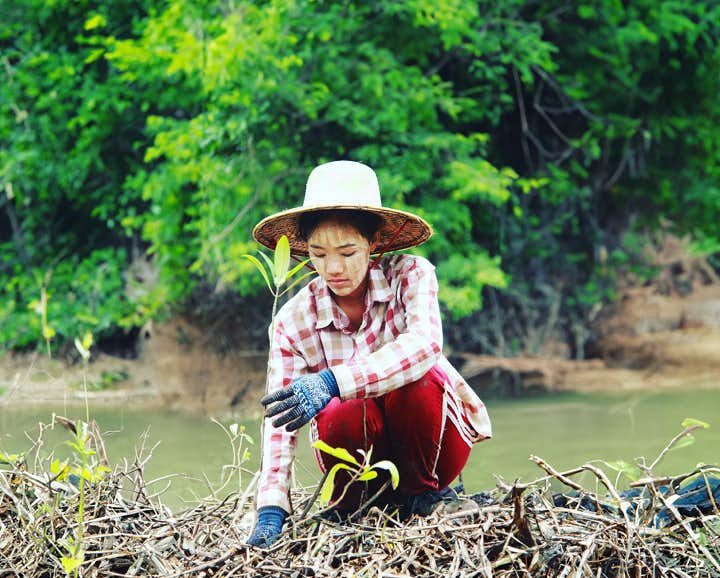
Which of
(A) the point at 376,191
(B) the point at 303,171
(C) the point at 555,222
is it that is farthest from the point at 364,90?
(A) the point at 376,191

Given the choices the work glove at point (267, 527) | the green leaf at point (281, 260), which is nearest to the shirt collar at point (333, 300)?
the green leaf at point (281, 260)

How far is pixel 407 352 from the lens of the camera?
256cm

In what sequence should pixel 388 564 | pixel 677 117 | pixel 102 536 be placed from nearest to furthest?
pixel 388 564, pixel 102 536, pixel 677 117

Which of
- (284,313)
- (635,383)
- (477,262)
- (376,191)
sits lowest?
(635,383)

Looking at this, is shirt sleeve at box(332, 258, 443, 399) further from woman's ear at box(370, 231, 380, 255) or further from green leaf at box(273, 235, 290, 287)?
green leaf at box(273, 235, 290, 287)

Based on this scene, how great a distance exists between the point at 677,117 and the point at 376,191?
7.50 metres

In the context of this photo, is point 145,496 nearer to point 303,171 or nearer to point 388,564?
point 388,564

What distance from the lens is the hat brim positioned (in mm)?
2789

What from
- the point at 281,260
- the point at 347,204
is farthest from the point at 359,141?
the point at 281,260

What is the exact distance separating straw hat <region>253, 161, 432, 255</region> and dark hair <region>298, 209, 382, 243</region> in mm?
23

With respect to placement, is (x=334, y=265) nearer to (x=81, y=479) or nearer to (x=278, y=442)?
(x=278, y=442)

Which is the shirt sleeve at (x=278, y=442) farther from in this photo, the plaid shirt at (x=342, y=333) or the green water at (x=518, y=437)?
the green water at (x=518, y=437)

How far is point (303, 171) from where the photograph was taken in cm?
774

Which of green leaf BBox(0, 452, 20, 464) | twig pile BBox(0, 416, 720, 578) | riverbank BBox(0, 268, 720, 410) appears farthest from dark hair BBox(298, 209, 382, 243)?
riverbank BBox(0, 268, 720, 410)
